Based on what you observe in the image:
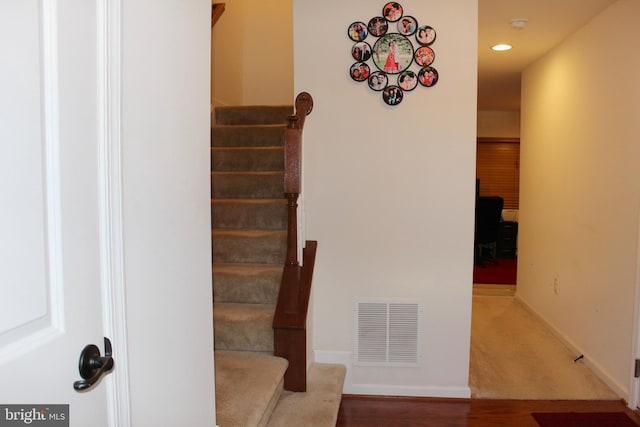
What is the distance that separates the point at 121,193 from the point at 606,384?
3.22m

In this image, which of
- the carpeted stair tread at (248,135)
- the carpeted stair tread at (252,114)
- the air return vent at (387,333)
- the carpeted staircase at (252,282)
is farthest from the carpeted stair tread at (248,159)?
the air return vent at (387,333)

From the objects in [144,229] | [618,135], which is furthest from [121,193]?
[618,135]

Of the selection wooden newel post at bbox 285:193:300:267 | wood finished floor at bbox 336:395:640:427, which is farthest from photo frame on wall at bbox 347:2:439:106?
wood finished floor at bbox 336:395:640:427

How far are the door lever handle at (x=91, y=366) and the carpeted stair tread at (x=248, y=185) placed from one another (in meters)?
2.35

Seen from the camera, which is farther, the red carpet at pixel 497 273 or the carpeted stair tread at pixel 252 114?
the red carpet at pixel 497 273

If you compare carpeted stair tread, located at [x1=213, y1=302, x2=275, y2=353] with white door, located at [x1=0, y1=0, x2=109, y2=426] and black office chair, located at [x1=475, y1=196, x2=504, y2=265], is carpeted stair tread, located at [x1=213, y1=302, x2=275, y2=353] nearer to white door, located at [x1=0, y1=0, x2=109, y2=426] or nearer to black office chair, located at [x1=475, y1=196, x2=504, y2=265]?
white door, located at [x1=0, y1=0, x2=109, y2=426]

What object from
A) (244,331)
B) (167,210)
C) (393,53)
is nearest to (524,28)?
(393,53)

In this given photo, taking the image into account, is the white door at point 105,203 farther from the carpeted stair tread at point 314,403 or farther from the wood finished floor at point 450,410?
the wood finished floor at point 450,410

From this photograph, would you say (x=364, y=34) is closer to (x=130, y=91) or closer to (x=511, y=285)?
(x=130, y=91)

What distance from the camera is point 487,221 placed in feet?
22.2

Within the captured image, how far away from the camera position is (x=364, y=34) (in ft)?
8.76

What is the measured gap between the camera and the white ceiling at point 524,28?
297 centimetres

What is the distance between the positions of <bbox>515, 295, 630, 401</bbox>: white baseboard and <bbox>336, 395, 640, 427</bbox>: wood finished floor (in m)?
0.09

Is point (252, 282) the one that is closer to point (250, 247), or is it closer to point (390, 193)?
point (250, 247)
